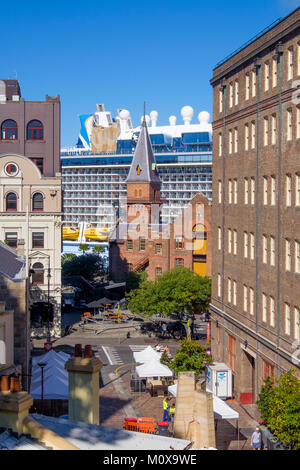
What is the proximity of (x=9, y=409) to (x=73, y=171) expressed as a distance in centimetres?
18179

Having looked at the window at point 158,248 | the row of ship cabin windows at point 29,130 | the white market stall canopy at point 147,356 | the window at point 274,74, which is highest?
the row of ship cabin windows at point 29,130

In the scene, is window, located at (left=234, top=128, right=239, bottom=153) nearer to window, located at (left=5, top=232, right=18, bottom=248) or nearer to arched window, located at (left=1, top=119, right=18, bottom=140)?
window, located at (left=5, top=232, right=18, bottom=248)

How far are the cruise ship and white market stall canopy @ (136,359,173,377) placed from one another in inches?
5196

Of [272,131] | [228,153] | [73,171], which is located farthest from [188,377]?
[73,171]

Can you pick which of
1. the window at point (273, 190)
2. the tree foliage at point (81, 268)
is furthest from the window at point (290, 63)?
the tree foliage at point (81, 268)

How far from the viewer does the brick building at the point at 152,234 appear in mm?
71750

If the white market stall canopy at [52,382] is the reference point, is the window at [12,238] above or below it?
above

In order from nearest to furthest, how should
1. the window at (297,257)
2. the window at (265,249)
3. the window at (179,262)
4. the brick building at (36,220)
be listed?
the window at (297,257), the window at (265,249), the brick building at (36,220), the window at (179,262)

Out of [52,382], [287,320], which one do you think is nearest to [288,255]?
[287,320]

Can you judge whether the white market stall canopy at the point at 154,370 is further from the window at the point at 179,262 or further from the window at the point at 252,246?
the window at the point at 179,262

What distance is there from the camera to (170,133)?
192 metres

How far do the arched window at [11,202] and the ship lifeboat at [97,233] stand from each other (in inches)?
4419

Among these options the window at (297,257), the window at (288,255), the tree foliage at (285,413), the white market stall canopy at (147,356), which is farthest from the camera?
the white market stall canopy at (147,356)

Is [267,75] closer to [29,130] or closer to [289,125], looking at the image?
[289,125]
